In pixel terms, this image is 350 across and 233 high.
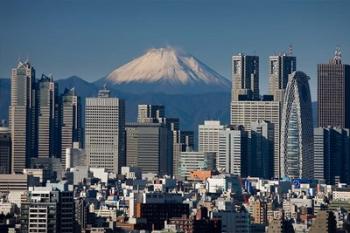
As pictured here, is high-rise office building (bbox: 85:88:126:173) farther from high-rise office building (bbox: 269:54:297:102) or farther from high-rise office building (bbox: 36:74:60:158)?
high-rise office building (bbox: 269:54:297:102)

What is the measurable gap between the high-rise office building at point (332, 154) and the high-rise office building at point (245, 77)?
19.7ft

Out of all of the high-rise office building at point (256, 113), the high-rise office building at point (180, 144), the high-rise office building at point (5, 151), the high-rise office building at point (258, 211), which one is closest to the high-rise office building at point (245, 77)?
the high-rise office building at point (256, 113)

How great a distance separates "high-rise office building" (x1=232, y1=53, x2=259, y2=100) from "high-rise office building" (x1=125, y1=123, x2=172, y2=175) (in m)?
7.49

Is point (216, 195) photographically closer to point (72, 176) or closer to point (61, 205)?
point (72, 176)

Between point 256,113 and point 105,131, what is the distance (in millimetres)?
6916

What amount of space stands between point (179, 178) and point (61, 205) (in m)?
29.2

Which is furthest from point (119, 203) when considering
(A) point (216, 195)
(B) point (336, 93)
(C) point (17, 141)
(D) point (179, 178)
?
(B) point (336, 93)

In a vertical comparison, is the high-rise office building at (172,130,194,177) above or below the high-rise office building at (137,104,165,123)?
below

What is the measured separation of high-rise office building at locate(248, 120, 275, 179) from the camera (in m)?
66.2

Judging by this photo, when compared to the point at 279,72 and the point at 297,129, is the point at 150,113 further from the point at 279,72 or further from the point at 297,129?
the point at 297,129

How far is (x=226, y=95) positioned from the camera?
78.0 meters

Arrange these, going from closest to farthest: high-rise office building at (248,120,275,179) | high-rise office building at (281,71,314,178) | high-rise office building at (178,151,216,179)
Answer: high-rise office building at (178,151,216,179), high-rise office building at (248,120,275,179), high-rise office building at (281,71,314,178)

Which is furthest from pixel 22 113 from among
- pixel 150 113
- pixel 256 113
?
pixel 256 113

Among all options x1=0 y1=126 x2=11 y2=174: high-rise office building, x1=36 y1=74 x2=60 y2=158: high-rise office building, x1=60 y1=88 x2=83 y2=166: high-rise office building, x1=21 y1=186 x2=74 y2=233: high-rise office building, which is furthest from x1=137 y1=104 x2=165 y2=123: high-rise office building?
x1=21 y1=186 x2=74 y2=233: high-rise office building
